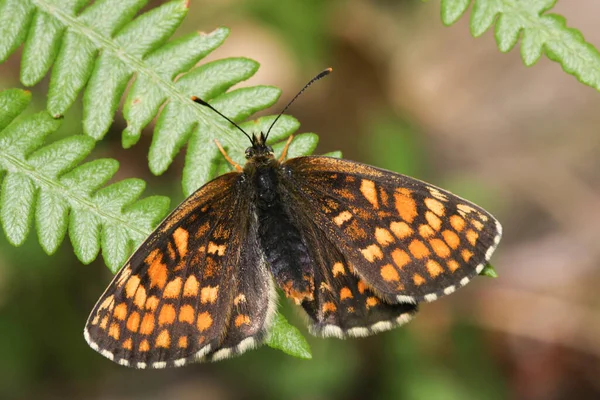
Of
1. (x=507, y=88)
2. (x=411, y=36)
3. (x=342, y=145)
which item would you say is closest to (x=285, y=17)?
(x=342, y=145)

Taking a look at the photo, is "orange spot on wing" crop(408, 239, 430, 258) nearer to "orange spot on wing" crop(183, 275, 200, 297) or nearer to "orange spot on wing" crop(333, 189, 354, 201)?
"orange spot on wing" crop(333, 189, 354, 201)

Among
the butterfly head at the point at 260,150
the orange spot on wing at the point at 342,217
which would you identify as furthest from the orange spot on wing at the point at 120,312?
the orange spot on wing at the point at 342,217

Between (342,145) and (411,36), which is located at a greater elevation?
(411,36)

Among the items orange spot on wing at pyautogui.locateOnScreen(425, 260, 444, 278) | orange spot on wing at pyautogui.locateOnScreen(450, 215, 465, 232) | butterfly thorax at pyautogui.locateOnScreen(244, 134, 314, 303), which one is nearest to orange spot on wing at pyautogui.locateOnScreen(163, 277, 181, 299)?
butterfly thorax at pyautogui.locateOnScreen(244, 134, 314, 303)

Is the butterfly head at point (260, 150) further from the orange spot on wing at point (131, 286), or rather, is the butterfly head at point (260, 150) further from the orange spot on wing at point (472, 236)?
the orange spot on wing at point (472, 236)

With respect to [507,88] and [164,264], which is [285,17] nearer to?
[507,88]
